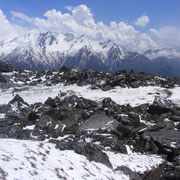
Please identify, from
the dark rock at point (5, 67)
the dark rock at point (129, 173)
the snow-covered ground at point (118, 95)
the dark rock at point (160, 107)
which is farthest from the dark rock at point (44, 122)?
the dark rock at point (5, 67)

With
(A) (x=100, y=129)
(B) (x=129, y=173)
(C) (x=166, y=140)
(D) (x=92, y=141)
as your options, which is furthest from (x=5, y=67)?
(B) (x=129, y=173)

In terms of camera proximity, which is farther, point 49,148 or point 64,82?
point 64,82

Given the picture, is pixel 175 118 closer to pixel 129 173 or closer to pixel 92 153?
pixel 129 173

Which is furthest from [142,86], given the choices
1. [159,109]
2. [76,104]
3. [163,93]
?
[76,104]

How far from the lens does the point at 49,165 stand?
22.1ft

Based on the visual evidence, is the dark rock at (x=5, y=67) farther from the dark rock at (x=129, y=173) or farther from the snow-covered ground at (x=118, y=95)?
the dark rock at (x=129, y=173)

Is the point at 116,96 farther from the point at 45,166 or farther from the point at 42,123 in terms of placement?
the point at 45,166

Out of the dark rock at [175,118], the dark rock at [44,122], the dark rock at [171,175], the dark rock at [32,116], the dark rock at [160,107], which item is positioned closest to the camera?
the dark rock at [171,175]

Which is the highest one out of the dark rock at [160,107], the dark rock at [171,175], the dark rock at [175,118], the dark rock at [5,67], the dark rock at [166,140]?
the dark rock at [5,67]

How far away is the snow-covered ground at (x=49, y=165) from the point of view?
5.79 meters

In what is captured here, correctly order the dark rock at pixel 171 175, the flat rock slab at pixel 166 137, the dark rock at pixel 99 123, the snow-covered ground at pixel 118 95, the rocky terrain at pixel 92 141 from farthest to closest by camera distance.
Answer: the snow-covered ground at pixel 118 95, the dark rock at pixel 99 123, the flat rock slab at pixel 166 137, the dark rock at pixel 171 175, the rocky terrain at pixel 92 141

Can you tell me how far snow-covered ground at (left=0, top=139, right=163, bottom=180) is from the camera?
579 cm

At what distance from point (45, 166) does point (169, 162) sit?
735 centimetres

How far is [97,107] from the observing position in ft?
62.7
